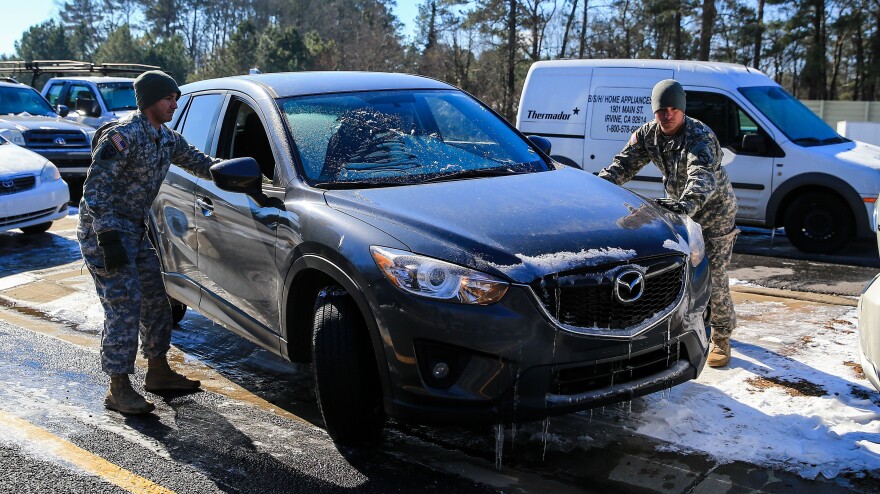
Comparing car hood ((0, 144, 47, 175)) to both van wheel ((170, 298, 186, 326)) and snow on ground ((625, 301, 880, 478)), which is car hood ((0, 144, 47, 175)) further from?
snow on ground ((625, 301, 880, 478))

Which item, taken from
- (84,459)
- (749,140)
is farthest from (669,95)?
(749,140)

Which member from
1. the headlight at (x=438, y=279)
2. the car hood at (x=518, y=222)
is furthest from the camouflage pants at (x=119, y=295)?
the headlight at (x=438, y=279)

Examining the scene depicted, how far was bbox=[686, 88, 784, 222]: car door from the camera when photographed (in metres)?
9.57

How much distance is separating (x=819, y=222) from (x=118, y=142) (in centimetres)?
756

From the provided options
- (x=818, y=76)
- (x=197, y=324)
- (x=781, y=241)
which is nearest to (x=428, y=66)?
(x=818, y=76)

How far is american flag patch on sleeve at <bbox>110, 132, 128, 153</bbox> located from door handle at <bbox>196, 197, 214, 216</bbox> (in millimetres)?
615

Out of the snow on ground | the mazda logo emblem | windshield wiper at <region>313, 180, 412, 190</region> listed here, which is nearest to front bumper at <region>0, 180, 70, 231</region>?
windshield wiper at <region>313, 180, 412, 190</region>

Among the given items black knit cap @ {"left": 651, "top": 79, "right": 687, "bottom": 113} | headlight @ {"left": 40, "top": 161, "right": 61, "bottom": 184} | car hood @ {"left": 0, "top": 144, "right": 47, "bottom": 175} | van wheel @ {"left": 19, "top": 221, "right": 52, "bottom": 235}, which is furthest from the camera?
van wheel @ {"left": 19, "top": 221, "right": 52, "bottom": 235}

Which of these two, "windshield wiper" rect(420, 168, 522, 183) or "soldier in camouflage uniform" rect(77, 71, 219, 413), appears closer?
"windshield wiper" rect(420, 168, 522, 183)

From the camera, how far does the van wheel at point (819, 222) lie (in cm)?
932

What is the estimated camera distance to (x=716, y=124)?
9727 millimetres

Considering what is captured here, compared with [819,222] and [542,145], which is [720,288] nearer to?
[542,145]

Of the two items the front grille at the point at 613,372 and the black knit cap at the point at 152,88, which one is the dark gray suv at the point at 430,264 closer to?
the front grille at the point at 613,372

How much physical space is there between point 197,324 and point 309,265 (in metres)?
2.86
